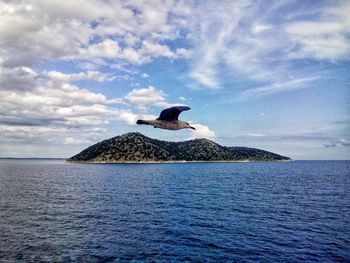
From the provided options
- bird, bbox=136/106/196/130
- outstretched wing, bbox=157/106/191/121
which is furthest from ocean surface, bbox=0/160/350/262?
outstretched wing, bbox=157/106/191/121

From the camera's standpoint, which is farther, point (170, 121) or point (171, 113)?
point (170, 121)

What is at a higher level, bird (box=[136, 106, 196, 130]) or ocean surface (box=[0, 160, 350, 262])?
bird (box=[136, 106, 196, 130])

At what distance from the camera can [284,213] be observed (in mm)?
60125

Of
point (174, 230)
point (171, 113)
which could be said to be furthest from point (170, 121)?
point (174, 230)

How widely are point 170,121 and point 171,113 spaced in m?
0.92

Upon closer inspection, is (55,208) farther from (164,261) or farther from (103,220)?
(164,261)

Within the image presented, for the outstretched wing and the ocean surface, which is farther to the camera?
the ocean surface

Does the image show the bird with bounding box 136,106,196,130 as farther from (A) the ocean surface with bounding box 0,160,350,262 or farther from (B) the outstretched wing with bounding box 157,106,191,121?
(A) the ocean surface with bounding box 0,160,350,262

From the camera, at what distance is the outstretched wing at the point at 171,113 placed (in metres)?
16.7

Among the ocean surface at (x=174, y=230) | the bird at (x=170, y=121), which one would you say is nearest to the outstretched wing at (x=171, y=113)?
the bird at (x=170, y=121)

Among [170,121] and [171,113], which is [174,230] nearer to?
[170,121]

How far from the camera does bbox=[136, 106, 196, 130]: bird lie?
54.9 ft

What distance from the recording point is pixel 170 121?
18.4 m

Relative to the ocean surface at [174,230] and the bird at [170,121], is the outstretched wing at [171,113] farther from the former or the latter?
the ocean surface at [174,230]
